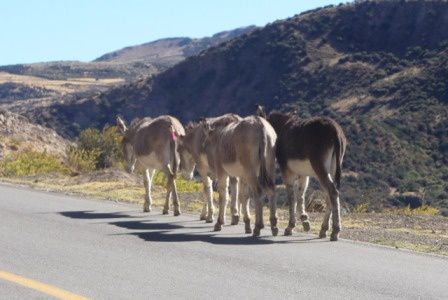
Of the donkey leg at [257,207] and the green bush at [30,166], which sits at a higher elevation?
the donkey leg at [257,207]

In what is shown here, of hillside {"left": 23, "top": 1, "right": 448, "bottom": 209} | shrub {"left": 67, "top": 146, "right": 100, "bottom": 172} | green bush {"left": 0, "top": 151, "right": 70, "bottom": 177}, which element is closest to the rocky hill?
green bush {"left": 0, "top": 151, "right": 70, "bottom": 177}

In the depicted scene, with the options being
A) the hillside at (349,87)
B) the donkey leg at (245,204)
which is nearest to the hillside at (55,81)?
the hillside at (349,87)

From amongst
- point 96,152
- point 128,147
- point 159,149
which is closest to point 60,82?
point 96,152

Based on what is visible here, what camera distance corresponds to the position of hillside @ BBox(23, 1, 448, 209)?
47.1 meters

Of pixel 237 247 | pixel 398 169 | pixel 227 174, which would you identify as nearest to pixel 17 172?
pixel 227 174

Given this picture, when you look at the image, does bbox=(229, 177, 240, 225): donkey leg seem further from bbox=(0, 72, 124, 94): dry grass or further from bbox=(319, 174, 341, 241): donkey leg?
bbox=(0, 72, 124, 94): dry grass

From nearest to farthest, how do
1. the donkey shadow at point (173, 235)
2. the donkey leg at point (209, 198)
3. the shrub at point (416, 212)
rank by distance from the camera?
the donkey shadow at point (173, 235), the donkey leg at point (209, 198), the shrub at point (416, 212)

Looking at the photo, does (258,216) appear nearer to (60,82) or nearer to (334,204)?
(334,204)

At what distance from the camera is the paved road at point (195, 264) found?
8.62 metres

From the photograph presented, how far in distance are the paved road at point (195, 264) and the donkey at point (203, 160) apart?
434 mm

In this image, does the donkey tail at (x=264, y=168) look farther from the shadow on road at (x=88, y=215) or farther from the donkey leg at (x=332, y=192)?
the shadow on road at (x=88, y=215)

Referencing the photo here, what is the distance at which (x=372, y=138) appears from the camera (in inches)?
1938

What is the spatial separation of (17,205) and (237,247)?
6.32 meters

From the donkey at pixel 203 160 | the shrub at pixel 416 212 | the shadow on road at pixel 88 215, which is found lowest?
the shrub at pixel 416 212
